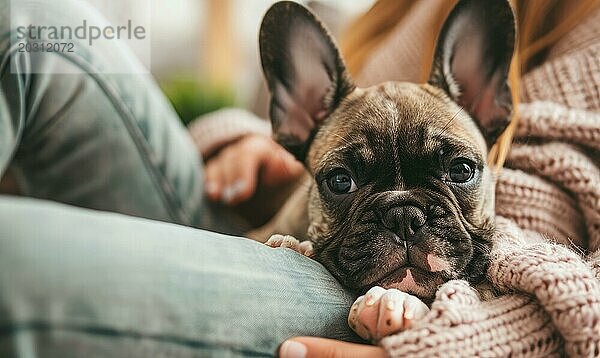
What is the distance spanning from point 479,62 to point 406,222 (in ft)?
1.54

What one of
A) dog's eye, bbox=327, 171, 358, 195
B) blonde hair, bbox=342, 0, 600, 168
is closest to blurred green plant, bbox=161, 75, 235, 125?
blonde hair, bbox=342, 0, 600, 168

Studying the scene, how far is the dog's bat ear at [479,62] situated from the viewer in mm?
1304

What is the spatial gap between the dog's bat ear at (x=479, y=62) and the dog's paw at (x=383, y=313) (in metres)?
0.55

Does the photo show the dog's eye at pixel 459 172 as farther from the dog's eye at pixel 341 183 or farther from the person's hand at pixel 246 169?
the person's hand at pixel 246 169

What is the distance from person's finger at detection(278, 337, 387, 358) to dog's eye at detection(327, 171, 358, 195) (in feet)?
1.28

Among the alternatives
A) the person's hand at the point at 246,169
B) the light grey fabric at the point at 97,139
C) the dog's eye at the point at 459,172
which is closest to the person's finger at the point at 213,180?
the person's hand at the point at 246,169

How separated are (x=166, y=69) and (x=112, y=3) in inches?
25.1

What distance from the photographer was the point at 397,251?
3.46 feet

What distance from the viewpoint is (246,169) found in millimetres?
1816

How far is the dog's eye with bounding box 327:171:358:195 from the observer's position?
1.23 m

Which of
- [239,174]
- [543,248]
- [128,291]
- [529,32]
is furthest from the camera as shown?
[239,174]

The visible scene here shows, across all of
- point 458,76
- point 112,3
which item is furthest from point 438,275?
point 112,3

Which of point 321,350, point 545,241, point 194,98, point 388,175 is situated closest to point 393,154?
point 388,175

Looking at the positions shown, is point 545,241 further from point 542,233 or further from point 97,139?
point 97,139
